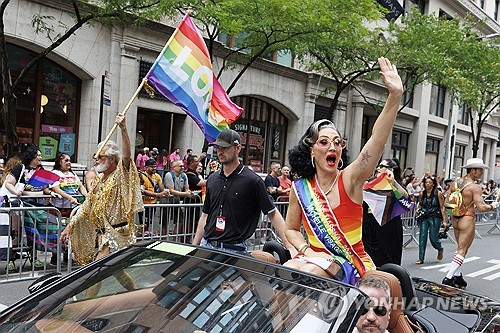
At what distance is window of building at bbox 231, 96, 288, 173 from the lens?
22.1m

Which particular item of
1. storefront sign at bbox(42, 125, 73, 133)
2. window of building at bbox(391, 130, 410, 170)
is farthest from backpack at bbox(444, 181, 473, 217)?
window of building at bbox(391, 130, 410, 170)

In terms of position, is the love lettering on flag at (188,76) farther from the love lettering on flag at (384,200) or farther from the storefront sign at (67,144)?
the storefront sign at (67,144)

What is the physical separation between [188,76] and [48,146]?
1003cm

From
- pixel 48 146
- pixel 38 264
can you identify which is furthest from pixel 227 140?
pixel 48 146

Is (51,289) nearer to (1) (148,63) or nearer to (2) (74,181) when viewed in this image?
(2) (74,181)

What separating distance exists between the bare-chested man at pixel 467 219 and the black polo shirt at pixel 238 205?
4493 millimetres

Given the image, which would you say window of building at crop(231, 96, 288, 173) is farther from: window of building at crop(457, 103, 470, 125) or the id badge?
window of building at crop(457, 103, 470, 125)

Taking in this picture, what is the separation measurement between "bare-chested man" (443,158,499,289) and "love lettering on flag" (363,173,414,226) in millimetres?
2244

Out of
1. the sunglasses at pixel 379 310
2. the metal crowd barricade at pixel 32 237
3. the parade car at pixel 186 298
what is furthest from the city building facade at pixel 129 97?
the sunglasses at pixel 379 310

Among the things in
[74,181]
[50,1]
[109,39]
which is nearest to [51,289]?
[74,181]

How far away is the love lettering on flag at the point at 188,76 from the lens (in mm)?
6199

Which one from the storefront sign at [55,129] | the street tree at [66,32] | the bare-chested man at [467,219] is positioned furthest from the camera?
the storefront sign at [55,129]

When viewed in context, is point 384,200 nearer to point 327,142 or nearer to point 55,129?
point 327,142

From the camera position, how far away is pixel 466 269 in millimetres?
10555
